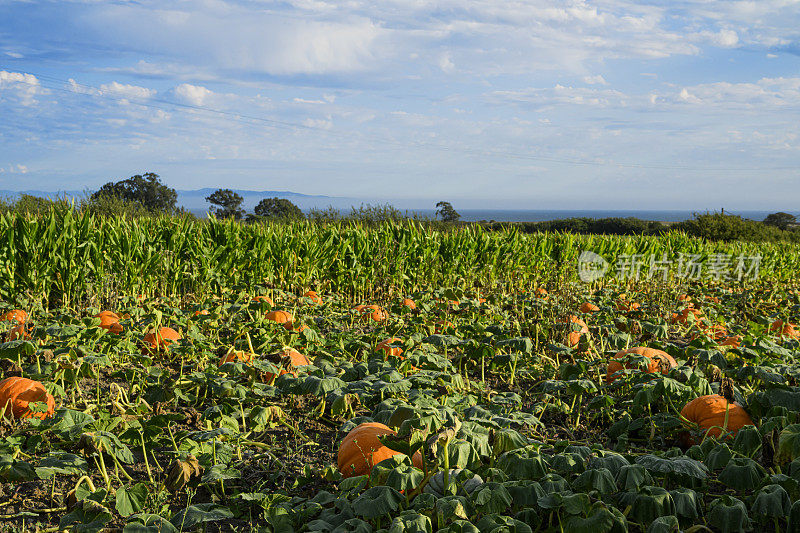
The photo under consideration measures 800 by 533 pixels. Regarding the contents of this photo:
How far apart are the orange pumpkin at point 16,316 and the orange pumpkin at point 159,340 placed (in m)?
1.14

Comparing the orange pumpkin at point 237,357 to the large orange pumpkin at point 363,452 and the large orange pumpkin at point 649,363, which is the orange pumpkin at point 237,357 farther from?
the large orange pumpkin at point 649,363

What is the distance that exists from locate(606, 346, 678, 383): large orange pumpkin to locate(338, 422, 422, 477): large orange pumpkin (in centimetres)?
176

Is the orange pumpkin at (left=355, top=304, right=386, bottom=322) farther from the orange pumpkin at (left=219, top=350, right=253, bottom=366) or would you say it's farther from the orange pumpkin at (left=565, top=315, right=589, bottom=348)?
the orange pumpkin at (left=219, top=350, right=253, bottom=366)

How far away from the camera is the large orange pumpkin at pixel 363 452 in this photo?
2656 mm

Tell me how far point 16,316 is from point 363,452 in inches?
170

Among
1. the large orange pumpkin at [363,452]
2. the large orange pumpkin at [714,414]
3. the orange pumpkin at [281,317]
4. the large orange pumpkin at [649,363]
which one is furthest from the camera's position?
the orange pumpkin at [281,317]

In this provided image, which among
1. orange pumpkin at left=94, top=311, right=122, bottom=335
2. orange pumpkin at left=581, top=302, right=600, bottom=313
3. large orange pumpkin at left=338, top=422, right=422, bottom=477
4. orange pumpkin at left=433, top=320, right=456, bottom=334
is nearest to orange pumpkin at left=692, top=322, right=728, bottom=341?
orange pumpkin at left=581, top=302, right=600, bottom=313

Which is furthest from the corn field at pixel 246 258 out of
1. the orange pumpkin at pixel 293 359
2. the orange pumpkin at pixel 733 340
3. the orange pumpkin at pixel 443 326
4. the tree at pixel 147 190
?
the tree at pixel 147 190

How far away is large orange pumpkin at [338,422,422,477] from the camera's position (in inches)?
105

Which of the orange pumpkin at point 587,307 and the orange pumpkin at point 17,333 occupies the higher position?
the orange pumpkin at point 587,307

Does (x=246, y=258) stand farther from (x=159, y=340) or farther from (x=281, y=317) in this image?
(x=159, y=340)

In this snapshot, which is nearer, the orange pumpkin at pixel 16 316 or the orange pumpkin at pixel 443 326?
the orange pumpkin at pixel 16 316

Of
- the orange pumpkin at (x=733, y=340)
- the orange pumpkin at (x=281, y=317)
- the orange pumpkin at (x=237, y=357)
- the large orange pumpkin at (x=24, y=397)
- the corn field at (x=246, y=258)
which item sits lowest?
the large orange pumpkin at (x=24, y=397)

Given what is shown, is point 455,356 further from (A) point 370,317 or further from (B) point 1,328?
(B) point 1,328
